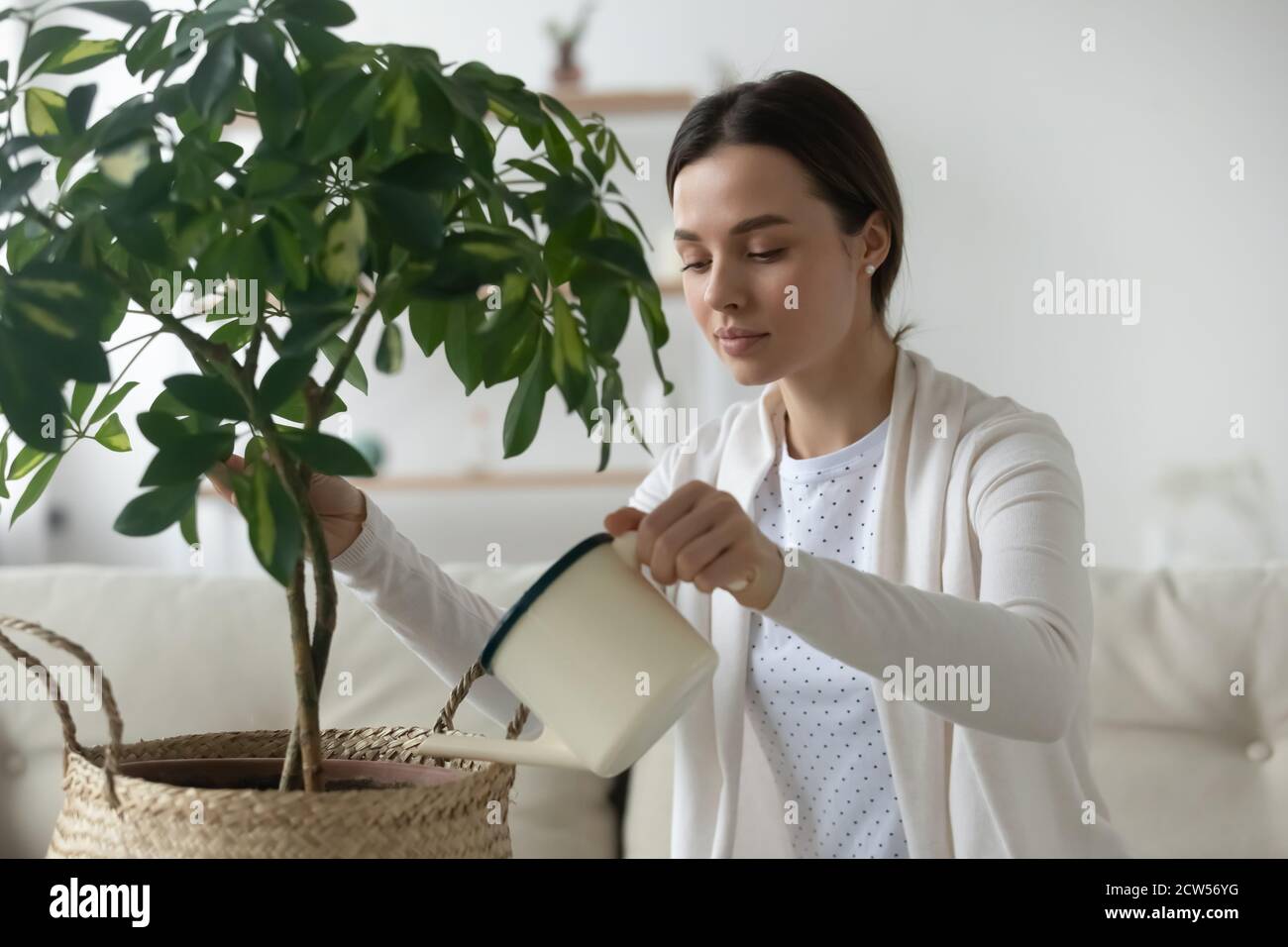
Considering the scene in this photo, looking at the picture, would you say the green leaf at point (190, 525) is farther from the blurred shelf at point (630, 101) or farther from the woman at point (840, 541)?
the blurred shelf at point (630, 101)

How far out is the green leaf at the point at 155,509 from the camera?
1.90ft

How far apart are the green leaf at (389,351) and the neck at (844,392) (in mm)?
791

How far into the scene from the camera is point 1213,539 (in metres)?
3.40

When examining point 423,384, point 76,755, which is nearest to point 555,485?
point 423,384

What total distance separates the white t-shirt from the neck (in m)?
0.02

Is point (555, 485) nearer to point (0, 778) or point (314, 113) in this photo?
point (0, 778)

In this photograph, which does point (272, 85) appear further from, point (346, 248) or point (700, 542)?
point (700, 542)

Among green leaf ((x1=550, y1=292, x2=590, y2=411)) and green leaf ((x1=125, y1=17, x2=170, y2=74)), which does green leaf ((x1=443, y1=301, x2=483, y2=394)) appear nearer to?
green leaf ((x1=550, y1=292, x2=590, y2=411))

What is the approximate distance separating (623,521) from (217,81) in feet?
1.04

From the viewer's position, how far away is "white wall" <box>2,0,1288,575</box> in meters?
3.44

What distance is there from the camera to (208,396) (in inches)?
A: 23.2

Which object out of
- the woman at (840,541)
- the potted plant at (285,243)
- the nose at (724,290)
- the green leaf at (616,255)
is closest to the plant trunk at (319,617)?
the potted plant at (285,243)

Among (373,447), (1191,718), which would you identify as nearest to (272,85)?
(1191,718)

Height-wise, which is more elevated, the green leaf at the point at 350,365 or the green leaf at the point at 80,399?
the green leaf at the point at 350,365
